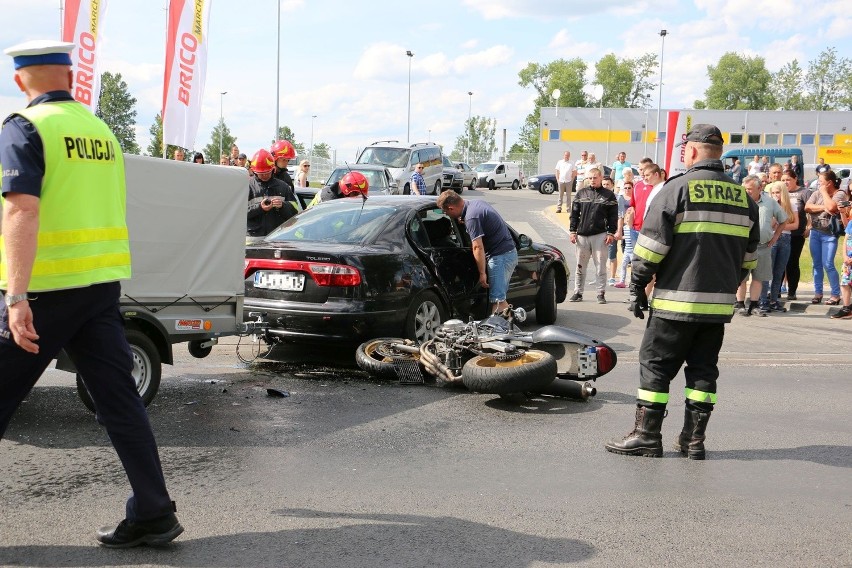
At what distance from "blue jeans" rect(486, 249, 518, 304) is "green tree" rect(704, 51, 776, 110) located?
10569 cm

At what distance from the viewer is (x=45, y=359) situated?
3.70 meters

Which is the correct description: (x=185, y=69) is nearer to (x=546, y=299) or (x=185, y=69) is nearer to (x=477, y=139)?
(x=546, y=299)

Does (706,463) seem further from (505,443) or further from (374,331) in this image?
(374,331)

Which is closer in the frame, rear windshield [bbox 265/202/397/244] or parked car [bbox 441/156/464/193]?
rear windshield [bbox 265/202/397/244]

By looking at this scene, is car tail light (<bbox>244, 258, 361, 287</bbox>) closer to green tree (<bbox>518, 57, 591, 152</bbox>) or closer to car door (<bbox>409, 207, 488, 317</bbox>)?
car door (<bbox>409, 207, 488, 317</bbox>)

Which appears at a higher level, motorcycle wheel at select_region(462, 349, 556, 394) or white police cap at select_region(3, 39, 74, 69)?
white police cap at select_region(3, 39, 74, 69)

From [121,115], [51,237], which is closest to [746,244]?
[51,237]

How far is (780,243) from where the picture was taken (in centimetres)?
1252

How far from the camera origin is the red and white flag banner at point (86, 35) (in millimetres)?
14531

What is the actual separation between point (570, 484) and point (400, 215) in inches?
163

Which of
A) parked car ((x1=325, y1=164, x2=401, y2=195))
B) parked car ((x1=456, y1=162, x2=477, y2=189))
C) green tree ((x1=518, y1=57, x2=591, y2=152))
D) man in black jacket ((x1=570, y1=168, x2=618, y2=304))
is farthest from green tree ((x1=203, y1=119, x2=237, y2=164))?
man in black jacket ((x1=570, y1=168, x2=618, y2=304))

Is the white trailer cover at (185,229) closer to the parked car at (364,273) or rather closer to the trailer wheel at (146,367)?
the trailer wheel at (146,367)

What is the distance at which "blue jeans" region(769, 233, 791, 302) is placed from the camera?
12.5 m

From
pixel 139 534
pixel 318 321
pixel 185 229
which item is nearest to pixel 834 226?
pixel 318 321
